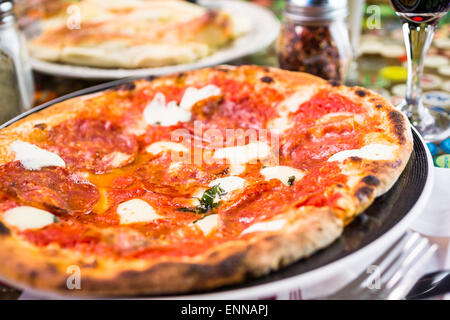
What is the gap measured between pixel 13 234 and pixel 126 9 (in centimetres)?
243

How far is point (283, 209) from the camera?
4.15 ft

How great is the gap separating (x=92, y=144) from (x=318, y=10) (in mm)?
1124

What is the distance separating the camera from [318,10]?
84.8 inches

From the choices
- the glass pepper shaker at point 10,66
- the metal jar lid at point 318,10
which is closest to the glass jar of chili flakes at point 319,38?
the metal jar lid at point 318,10

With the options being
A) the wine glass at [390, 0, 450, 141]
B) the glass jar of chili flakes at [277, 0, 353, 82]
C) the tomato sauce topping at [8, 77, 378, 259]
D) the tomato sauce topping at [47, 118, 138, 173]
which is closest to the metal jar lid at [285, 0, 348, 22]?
the glass jar of chili flakes at [277, 0, 353, 82]

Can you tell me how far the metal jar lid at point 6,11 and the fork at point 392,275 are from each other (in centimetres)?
174

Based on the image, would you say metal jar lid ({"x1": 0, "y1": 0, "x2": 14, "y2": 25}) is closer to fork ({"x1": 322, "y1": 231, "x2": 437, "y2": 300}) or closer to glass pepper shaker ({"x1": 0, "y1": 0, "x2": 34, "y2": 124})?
glass pepper shaker ({"x1": 0, "y1": 0, "x2": 34, "y2": 124})

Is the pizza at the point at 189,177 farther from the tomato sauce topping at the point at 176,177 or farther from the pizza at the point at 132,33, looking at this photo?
the pizza at the point at 132,33

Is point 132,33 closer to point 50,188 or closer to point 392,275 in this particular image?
point 50,188

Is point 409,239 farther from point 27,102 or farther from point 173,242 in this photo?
point 27,102

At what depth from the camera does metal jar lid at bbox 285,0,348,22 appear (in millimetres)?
2148

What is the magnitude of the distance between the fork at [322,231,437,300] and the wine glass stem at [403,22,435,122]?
0.81m
